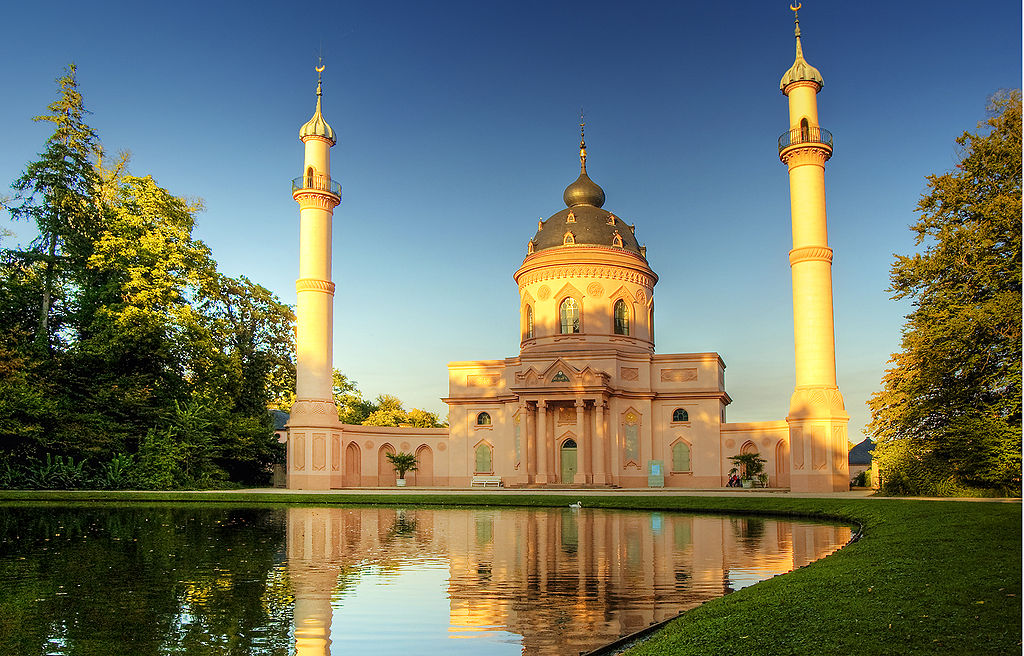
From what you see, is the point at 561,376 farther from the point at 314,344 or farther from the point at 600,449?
the point at 314,344

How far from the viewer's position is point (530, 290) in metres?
52.6

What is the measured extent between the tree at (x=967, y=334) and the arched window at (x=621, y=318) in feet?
74.9

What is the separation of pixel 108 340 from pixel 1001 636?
39208 millimetres

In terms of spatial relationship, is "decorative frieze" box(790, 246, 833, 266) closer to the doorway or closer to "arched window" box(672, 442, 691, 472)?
"arched window" box(672, 442, 691, 472)

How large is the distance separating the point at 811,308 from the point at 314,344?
23.7 m

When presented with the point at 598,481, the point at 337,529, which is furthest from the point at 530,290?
the point at 337,529

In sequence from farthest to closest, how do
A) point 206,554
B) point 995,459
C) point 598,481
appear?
point 598,481 → point 995,459 → point 206,554

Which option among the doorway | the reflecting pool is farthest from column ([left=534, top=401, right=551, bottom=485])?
the reflecting pool

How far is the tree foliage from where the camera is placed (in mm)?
37719

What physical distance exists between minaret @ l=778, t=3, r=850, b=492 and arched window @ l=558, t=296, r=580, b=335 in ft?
48.5

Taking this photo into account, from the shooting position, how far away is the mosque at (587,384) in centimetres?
3838

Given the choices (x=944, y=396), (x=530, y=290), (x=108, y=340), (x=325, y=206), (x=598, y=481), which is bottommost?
(x=598, y=481)

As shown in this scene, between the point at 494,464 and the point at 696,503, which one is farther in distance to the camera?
the point at 494,464

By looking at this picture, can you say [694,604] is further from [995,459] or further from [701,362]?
[701,362]
